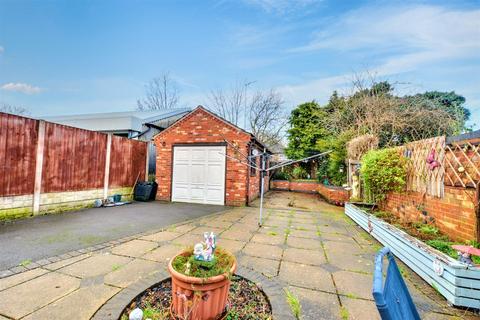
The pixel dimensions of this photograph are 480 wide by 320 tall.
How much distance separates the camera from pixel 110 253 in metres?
3.28

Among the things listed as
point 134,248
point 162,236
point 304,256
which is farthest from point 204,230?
point 304,256

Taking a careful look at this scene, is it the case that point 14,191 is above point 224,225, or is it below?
above

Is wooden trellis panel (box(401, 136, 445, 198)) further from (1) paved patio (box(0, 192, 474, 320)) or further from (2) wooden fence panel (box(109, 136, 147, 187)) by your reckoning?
(2) wooden fence panel (box(109, 136, 147, 187))

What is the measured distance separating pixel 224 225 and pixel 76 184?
4935mm

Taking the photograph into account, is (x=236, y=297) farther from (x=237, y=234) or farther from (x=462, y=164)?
(x=462, y=164)

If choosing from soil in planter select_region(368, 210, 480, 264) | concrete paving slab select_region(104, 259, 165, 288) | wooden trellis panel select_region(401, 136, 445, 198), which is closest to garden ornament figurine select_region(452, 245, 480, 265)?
soil in planter select_region(368, 210, 480, 264)

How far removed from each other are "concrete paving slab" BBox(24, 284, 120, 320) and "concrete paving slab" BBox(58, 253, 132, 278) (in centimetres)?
40

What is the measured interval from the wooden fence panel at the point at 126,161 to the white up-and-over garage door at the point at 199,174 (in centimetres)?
158

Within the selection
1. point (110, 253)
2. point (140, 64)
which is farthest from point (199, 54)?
point (110, 253)

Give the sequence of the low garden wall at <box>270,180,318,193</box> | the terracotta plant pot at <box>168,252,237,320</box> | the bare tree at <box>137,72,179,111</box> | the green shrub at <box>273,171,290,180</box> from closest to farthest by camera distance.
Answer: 1. the terracotta plant pot at <box>168,252,237,320</box>
2. the low garden wall at <box>270,180,318,193</box>
3. the green shrub at <box>273,171,290,180</box>
4. the bare tree at <box>137,72,179,111</box>

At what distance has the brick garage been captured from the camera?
7926mm

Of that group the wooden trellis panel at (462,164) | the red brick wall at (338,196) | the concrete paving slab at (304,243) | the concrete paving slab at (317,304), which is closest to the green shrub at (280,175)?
the red brick wall at (338,196)

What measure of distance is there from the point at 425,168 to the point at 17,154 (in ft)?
29.9

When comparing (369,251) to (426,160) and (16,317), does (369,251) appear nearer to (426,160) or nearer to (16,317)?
(426,160)
